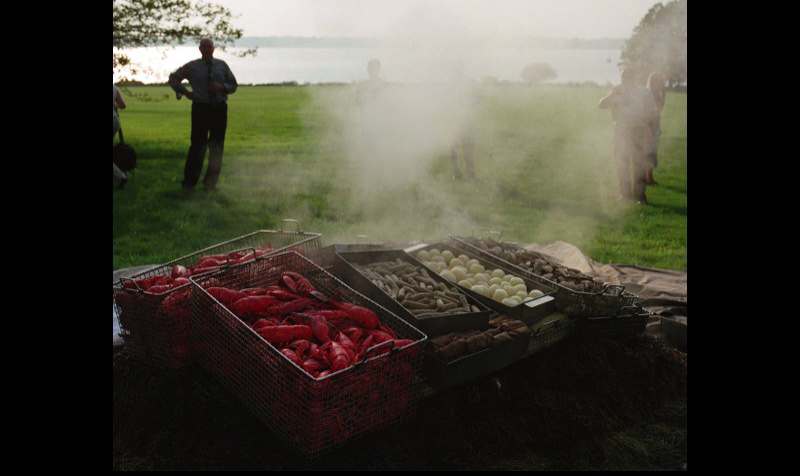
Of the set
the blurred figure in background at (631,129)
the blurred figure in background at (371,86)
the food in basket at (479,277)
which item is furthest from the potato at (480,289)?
the blurred figure in background at (631,129)

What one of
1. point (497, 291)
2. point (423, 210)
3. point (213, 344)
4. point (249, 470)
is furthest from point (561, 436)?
point (423, 210)

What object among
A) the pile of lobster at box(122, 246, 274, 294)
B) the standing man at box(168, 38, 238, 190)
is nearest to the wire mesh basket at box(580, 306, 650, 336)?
the pile of lobster at box(122, 246, 274, 294)

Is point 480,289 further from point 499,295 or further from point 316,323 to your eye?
point 316,323

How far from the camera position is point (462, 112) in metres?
10.3

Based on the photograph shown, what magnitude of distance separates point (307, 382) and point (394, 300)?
1.02 meters

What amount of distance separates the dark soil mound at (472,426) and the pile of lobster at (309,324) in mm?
489

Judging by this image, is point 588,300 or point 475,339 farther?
point 588,300

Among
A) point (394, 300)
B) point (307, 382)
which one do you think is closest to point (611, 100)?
point (394, 300)

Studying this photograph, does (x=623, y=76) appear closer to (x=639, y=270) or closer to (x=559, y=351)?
(x=639, y=270)

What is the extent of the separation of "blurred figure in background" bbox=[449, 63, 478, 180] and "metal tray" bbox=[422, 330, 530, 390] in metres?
5.75

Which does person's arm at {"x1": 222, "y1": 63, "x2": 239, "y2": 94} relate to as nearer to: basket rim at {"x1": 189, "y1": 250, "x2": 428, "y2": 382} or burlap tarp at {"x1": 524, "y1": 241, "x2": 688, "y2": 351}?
basket rim at {"x1": 189, "y1": 250, "x2": 428, "y2": 382}

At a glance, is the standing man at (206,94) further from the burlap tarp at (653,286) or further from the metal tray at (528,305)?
the burlap tarp at (653,286)

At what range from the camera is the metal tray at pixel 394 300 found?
384 cm
